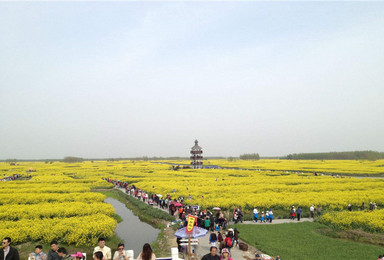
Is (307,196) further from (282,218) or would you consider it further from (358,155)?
(358,155)

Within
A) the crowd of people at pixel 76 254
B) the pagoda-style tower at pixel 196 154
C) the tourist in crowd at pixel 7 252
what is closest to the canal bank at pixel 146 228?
the crowd of people at pixel 76 254

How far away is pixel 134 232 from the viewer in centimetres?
2020

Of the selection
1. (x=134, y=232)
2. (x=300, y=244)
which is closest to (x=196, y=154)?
(x=134, y=232)

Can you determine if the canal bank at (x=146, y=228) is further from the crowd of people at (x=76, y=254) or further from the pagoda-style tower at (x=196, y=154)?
the pagoda-style tower at (x=196, y=154)

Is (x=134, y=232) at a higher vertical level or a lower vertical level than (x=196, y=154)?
lower

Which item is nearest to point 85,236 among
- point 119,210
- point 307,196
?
point 119,210

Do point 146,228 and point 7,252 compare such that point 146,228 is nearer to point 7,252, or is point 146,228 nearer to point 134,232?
point 134,232

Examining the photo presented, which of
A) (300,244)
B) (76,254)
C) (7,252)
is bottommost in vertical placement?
(300,244)

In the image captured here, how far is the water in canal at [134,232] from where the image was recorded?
1709 centimetres

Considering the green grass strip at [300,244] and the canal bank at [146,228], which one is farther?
the canal bank at [146,228]

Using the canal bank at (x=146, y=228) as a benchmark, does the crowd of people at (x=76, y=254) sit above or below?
above

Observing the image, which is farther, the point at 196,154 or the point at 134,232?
the point at 196,154

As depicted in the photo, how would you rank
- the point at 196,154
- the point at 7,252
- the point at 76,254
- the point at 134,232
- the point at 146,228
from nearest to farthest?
the point at 7,252 → the point at 76,254 → the point at 134,232 → the point at 146,228 → the point at 196,154

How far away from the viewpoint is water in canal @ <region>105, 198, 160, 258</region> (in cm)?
1709
